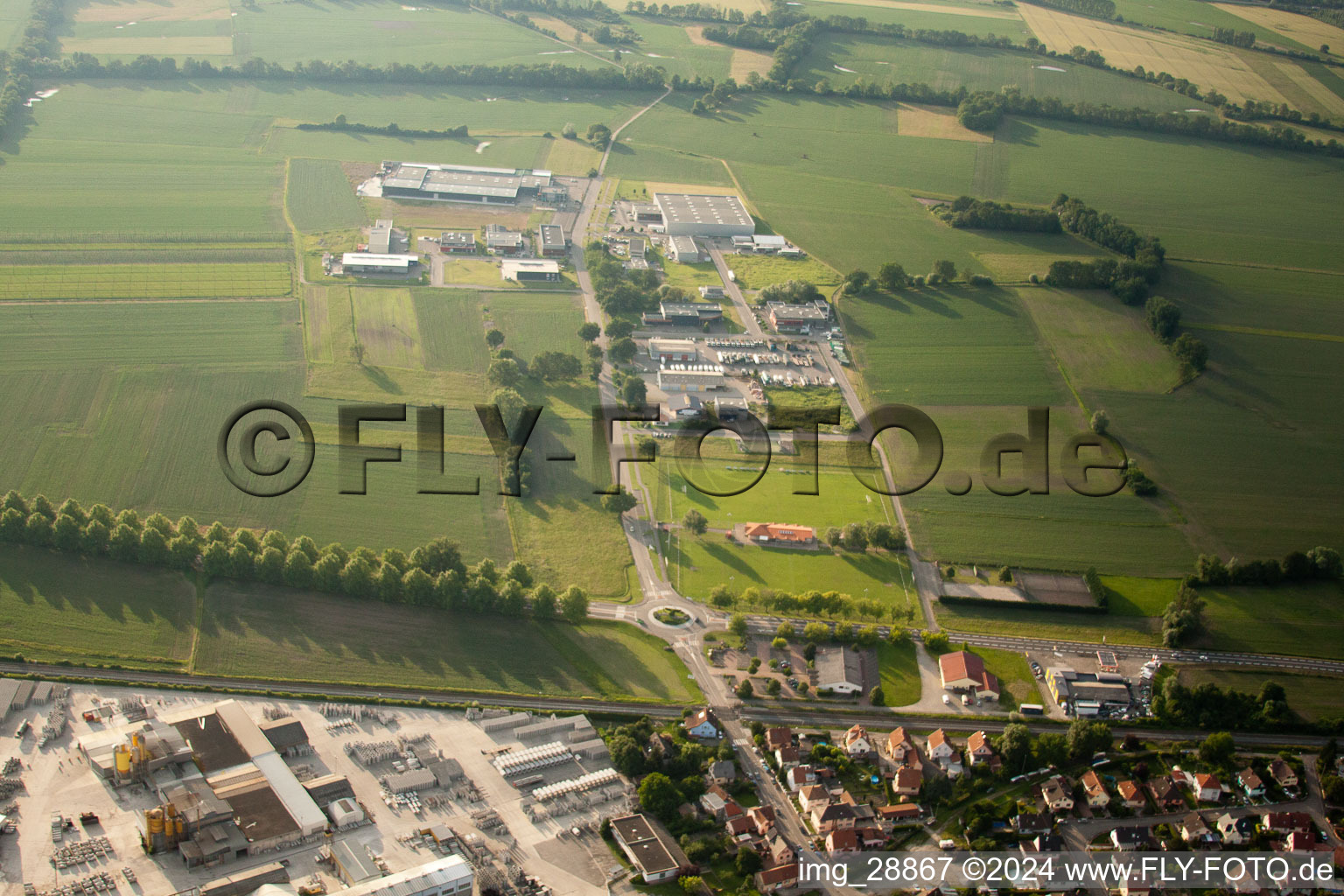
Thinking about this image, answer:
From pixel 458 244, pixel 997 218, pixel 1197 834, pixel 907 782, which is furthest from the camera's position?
pixel 997 218

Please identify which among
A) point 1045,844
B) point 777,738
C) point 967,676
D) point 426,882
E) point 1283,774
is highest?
point 967,676

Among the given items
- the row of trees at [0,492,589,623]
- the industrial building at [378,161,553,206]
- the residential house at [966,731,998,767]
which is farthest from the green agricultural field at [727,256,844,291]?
the residential house at [966,731,998,767]

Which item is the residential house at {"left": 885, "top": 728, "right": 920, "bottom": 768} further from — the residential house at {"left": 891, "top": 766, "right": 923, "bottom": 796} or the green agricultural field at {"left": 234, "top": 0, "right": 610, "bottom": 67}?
the green agricultural field at {"left": 234, "top": 0, "right": 610, "bottom": 67}

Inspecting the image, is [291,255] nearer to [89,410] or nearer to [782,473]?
[89,410]

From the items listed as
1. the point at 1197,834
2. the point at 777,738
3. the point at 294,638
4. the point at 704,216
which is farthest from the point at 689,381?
the point at 1197,834

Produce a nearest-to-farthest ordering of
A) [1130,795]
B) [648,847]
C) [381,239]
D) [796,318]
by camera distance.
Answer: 1. [648,847]
2. [1130,795]
3. [796,318]
4. [381,239]

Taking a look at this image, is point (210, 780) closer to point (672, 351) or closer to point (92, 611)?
point (92, 611)

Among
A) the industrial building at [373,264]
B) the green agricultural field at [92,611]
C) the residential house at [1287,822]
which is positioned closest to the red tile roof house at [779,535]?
the residential house at [1287,822]

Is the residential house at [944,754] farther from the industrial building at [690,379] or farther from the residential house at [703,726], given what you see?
the industrial building at [690,379]
